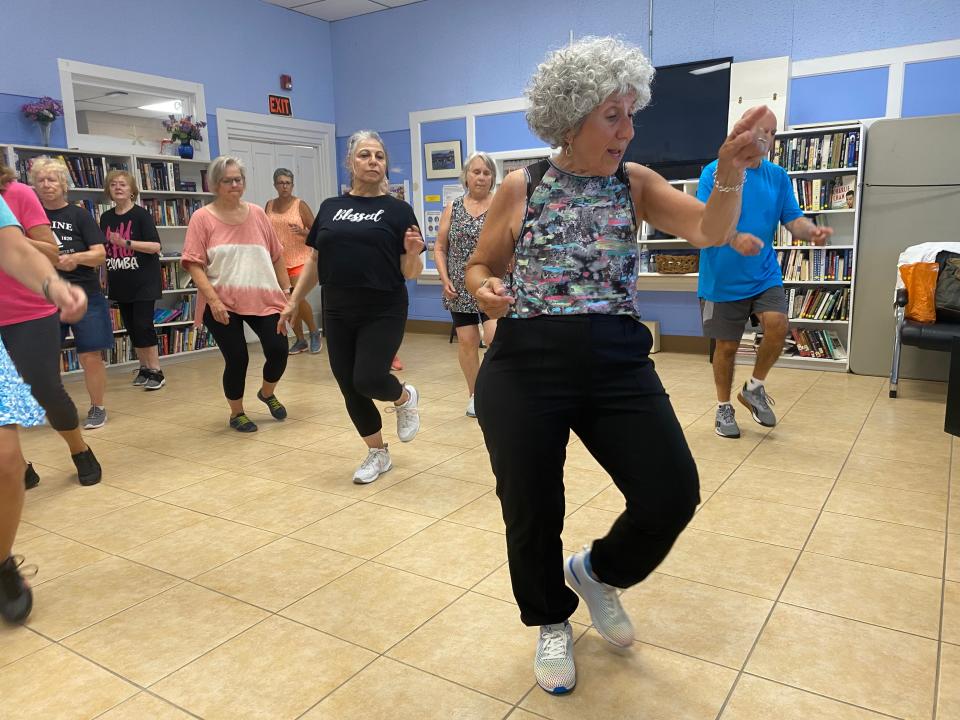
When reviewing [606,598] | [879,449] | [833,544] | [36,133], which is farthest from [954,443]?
[36,133]

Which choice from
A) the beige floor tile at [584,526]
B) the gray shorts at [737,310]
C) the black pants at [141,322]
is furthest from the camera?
the black pants at [141,322]

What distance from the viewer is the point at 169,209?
21.8 ft

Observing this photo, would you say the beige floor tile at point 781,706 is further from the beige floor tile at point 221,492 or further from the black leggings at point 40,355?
the black leggings at point 40,355

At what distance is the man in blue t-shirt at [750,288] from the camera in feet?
11.2

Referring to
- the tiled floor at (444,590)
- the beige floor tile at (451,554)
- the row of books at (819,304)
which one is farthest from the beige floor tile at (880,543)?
the row of books at (819,304)

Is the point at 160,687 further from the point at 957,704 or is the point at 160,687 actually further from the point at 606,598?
the point at 957,704

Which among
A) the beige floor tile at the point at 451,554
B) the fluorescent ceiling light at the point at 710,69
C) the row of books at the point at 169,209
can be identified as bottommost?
the beige floor tile at the point at 451,554

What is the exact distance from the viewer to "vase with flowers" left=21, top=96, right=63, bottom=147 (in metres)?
5.61

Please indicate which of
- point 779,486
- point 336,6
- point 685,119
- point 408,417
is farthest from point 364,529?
point 336,6

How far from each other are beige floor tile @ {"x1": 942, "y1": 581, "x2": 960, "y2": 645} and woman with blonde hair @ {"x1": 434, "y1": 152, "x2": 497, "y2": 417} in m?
2.42

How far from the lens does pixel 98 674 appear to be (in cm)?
183

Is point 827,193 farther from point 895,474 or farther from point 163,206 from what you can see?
point 163,206

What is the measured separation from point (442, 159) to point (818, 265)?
4064mm

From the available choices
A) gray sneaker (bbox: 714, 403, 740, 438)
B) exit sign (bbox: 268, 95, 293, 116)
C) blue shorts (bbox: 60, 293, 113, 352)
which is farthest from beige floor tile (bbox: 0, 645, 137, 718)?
exit sign (bbox: 268, 95, 293, 116)
